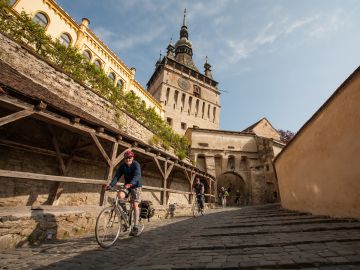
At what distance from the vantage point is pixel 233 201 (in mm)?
27078

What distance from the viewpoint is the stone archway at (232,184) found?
87.5 feet

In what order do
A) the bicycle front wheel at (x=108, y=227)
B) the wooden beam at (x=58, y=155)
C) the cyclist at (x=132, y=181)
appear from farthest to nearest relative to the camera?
the wooden beam at (x=58, y=155), the cyclist at (x=132, y=181), the bicycle front wheel at (x=108, y=227)

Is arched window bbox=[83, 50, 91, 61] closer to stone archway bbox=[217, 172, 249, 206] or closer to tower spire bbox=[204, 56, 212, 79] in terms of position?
stone archway bbox=[217, 172, 249, 206]

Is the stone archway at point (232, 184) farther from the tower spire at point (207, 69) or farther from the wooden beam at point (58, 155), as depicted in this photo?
the tower spire at point (207, 69)

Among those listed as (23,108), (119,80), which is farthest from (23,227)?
(119,80)

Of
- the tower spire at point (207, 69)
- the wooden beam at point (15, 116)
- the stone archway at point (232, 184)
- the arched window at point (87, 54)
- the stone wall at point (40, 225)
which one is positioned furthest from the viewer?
the tower spire at point (207, 69)

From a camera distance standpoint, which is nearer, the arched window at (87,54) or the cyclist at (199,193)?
the cyclist at (199,193)

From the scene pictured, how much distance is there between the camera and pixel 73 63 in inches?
464

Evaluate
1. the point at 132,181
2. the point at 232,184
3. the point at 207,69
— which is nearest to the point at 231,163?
the point at 232,184

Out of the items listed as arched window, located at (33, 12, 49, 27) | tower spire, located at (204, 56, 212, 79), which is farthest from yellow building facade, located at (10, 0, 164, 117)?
tower spire, located at (204, 56, 212, 79)

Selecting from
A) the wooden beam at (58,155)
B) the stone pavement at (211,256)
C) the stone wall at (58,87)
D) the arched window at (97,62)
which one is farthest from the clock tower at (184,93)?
the stone pavement at (211,256)

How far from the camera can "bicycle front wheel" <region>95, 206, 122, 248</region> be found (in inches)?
155

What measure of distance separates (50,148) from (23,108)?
3.87m

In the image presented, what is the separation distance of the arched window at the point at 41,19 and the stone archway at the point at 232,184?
2230 cm
